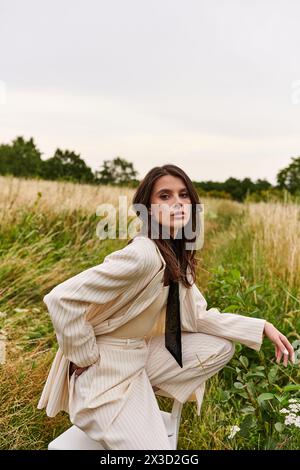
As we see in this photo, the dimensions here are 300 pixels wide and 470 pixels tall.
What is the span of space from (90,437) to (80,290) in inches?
19.7

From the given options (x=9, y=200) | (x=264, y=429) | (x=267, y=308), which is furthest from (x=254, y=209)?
(x=264, y=429)

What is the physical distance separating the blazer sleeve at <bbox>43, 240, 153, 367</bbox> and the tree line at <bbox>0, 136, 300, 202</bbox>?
469 centimetres

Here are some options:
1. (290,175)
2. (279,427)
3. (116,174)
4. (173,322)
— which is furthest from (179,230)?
(290,175)

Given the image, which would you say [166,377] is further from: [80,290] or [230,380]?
[230,380]

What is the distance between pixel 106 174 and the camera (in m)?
11.9

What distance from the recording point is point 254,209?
26.5 feet

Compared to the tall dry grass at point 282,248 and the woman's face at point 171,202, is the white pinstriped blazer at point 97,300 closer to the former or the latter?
the woman's face at point 171,202

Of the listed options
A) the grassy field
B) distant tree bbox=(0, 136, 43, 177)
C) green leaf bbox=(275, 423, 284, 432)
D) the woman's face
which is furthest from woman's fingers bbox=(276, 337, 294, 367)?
distant tree bbox=(0, 136, 43, 177)

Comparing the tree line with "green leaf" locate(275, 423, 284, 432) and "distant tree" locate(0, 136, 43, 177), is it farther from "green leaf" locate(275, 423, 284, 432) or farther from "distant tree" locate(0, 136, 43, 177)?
"green leaf" locate(275, 423, 284, 432)

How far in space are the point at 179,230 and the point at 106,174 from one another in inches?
389

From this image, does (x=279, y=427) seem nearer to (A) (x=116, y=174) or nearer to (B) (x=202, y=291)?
(B) (x=202, y=291)

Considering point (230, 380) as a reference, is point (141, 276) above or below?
above

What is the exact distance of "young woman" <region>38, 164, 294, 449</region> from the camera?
6.17 feet

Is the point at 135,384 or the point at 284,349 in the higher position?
the point at 284,349
